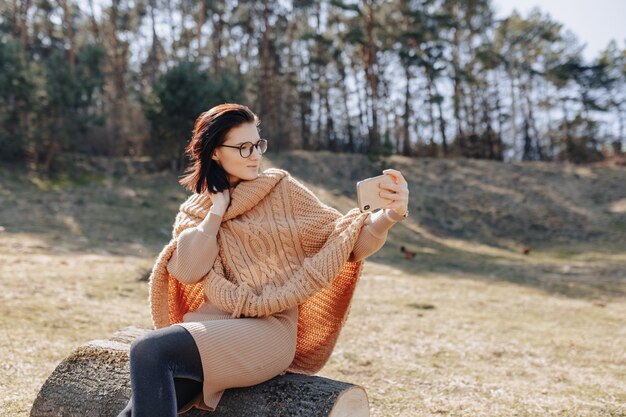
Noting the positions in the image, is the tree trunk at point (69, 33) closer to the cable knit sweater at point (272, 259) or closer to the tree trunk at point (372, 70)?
the tree trunk at point (372, 70)

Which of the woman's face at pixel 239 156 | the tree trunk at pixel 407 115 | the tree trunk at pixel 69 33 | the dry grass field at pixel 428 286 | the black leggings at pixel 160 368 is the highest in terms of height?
the tree trunk at pixel 69 33

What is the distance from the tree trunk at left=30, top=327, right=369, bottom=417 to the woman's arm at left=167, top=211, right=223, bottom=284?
1.77ft

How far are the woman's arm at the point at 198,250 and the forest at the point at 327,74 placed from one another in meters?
18.7

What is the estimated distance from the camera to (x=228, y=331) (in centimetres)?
239

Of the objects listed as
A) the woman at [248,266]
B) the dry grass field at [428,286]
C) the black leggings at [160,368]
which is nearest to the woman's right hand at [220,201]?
the woman at [248,266]

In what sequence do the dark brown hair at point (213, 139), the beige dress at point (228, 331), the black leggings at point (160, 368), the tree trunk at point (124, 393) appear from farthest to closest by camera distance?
the dark brown hair at point (213, 139) < the tree trunk at point (124, 393) < the beige dress at point (228, 331) < the black leggings at point (160, 368)

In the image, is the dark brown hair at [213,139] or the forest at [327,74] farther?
the forest at [327,74]

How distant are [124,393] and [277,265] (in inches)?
37.0

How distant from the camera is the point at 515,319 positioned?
8.50 metres

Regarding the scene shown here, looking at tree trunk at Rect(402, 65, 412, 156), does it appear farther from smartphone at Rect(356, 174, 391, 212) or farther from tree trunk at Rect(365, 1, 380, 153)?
smartphone at Rect(356, 174, 391, 212)

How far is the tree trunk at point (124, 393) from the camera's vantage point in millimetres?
2490

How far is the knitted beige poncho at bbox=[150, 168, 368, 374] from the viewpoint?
2.62m

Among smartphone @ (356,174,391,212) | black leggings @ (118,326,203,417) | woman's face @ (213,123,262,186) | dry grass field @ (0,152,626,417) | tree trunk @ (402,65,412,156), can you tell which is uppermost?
tree trunk @ (402,65,412,156)

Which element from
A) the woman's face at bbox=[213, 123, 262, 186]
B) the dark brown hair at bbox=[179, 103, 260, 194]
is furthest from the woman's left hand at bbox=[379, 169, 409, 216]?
the dark brown hair at bbox=[179, 103, 260, 194]
